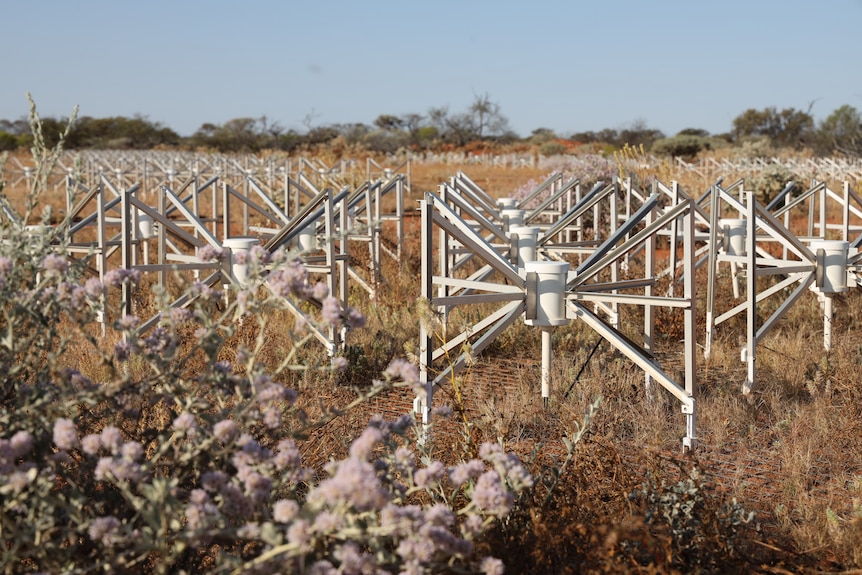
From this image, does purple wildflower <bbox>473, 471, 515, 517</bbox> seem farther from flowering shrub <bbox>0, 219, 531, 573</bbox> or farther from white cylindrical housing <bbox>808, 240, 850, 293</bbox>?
white cylindrical housing <bbox>808, 240, 850, 293</bbox>

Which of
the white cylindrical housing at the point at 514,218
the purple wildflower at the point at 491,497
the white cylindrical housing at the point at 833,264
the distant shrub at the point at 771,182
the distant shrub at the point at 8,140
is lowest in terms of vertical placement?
the purple wildflower at the point at 491,497

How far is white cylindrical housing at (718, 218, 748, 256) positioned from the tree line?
1338 inches

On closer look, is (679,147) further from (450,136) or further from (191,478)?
(191,478)

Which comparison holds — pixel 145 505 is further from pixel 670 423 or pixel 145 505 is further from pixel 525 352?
pixel 525 352

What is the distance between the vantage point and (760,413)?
4.87m

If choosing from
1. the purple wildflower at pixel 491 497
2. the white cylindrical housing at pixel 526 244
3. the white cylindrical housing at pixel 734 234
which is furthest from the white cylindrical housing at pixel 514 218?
the purple wildflower at pixel 491 497

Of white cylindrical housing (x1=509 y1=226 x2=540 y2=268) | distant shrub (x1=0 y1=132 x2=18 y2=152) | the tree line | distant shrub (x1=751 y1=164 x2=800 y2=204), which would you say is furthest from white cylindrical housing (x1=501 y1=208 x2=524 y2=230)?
distant shrub (x1=0 y1=132 x2=18 y2=152)

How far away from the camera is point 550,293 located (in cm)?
427

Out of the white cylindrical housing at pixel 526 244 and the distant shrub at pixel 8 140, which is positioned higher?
the distant shrub at pixel 8 140

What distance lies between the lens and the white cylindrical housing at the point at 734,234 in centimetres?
710

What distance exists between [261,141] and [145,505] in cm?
5630

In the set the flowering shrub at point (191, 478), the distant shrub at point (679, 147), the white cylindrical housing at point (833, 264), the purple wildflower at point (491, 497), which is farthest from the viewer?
the distant shrub at point (679, 147)

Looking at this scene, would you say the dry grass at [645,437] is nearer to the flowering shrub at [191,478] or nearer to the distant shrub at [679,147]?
the flowering shrub at [191,478]

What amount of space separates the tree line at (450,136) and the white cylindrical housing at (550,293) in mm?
36549
